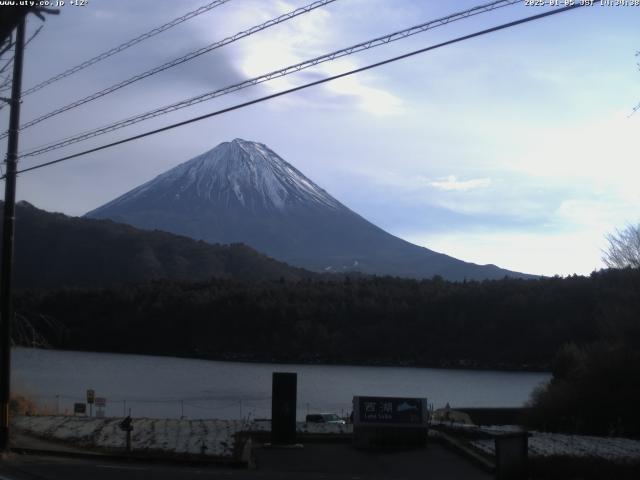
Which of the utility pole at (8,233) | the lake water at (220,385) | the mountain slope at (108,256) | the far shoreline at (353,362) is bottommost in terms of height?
the lake water at (220,385)

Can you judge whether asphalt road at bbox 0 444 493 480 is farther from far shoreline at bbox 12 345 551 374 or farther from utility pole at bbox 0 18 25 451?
far shoreline at bbox 12 345 551 374

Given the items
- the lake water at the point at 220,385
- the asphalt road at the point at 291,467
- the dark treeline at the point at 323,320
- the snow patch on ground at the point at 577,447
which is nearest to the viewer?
the asphalt road at the point at 291,467

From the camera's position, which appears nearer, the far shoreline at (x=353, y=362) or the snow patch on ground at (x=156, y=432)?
the snow patch on ground at (x=156, y=432)

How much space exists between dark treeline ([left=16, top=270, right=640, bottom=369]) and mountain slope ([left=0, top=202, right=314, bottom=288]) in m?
19.6

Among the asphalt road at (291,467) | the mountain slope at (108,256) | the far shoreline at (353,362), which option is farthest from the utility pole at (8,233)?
the mountain slope at (108,256)

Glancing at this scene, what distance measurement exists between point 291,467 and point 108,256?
127m

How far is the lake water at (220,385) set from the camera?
4870 cm

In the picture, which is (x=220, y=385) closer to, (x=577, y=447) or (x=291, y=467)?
(x=577, y=447)

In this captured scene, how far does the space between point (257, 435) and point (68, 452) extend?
5.26 meters

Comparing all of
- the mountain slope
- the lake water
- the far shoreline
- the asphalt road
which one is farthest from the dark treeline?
the asphalt road

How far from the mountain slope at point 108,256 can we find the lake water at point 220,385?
40.0 m

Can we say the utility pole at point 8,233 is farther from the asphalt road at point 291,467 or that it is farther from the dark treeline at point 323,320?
the dark treeline at point 323,320

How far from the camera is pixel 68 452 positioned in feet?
65.9

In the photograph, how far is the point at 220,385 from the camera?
64.3m
